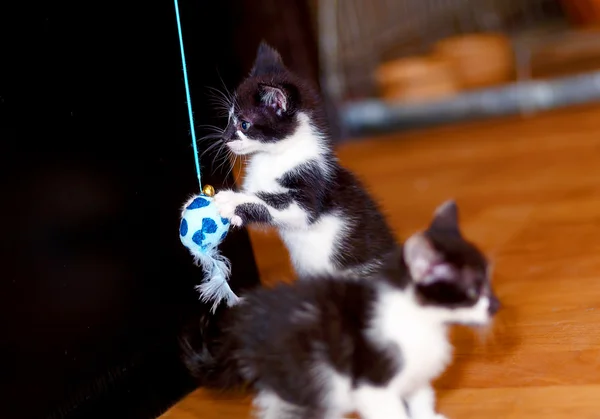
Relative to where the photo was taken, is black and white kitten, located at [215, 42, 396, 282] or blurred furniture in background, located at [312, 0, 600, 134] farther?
blurred furniture in background, located at [312, 0, 600, 134]

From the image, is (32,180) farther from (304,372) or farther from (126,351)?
(304,372)

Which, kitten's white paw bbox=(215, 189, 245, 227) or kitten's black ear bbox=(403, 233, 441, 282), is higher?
kitten's white paw bbox=(215, 189, 245, 227)

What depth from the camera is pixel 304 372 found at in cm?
82

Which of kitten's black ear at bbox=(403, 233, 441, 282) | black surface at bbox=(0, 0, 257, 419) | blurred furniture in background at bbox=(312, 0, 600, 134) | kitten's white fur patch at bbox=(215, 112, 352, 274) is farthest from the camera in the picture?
blurred furniture in background at bbox=(312, 0, 600, 134)

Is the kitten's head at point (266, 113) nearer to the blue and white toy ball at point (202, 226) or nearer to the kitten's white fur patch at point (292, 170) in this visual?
the kitten's white fur patch at point (292, 170)

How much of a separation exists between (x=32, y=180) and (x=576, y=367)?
0.75 meters

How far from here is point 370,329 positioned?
2.71 feet

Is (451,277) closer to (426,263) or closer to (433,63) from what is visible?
(426,263)

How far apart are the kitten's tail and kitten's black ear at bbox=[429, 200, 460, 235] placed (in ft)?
0.89

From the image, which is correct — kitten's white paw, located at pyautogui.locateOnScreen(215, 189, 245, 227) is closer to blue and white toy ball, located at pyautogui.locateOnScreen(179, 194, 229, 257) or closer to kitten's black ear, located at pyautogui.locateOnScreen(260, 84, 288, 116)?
blue and white toy ball, located at pyautogui.locateOnScreen(179, 194, 229, 257)

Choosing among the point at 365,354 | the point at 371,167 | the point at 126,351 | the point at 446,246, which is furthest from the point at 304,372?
the point at 371,167

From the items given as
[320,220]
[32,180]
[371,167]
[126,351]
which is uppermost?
[32,180]

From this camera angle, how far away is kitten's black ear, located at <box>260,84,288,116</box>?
1021 mm

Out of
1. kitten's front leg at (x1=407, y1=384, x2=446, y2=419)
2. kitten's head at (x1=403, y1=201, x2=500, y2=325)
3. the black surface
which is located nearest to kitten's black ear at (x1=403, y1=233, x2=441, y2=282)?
kitten's head at (x1=403, y1=201, x2=500, y2=325)
